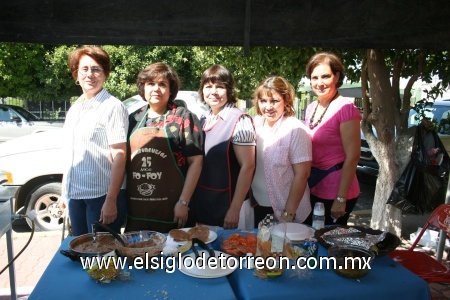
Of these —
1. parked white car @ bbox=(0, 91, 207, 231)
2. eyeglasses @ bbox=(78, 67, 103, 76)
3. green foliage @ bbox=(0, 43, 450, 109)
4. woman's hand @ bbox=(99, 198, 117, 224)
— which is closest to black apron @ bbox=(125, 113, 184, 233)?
woman's hand @ bbox=(99, 198, 117, 224)

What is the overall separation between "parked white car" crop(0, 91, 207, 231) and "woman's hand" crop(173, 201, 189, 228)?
2.72m

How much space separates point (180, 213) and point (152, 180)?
311 millimetres

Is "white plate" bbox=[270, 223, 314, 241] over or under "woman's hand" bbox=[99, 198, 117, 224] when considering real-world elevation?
under

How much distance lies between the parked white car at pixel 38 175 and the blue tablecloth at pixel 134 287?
122 inches

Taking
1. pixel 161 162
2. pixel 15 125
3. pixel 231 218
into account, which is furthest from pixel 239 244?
pixel 15 125

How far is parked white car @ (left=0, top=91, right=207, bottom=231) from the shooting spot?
4707 mm

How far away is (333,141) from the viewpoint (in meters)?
2.76

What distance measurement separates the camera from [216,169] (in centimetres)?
269

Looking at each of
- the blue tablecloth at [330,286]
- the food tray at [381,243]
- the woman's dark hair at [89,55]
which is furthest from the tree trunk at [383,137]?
the woman's dark hair at [89,55]

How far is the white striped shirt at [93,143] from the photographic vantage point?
2.57 metres

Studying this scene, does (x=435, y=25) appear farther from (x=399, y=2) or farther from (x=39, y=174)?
(x=39, y=174)

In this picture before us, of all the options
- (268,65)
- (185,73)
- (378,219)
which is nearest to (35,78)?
(185,73)

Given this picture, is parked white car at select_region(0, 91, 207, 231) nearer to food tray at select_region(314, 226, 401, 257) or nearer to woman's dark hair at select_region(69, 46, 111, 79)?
woman's dark hair at select_region(69, 46, 111, 79)

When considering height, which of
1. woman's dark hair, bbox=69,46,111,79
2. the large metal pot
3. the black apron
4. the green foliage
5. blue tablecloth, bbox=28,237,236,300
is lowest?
blue tablecloth, bbox=28,237,236,300
